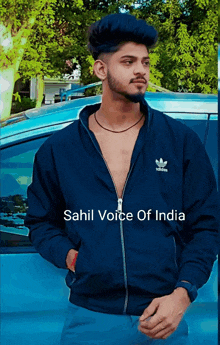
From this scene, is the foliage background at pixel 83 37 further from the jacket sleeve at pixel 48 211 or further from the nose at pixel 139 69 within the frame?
the jacket sleeve at pixel 48 211

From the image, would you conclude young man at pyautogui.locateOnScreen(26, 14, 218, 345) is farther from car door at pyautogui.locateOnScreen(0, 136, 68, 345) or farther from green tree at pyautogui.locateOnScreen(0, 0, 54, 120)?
green tree at pyautogui.locateOnScreen(0, 0, 54, 120)

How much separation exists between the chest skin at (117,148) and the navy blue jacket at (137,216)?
0.03 m

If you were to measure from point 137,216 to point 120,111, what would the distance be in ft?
1.29

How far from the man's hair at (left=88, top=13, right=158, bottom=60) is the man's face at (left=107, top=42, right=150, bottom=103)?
2cm

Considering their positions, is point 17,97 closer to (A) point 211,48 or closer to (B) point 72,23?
(B) point 72,23

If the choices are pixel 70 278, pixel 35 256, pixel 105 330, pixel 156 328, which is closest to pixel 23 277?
pixel 35 256

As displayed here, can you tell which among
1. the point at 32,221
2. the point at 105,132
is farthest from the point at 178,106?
the point at 32,221

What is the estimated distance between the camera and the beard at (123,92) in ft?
6.36

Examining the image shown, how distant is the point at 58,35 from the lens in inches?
106

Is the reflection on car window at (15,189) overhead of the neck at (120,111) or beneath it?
beneath

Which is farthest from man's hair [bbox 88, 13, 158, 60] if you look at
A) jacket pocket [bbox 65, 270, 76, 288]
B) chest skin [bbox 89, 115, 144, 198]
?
jacket pocket [bbox 65, 270, 76, 288]

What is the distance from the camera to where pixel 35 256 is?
2.17 meters

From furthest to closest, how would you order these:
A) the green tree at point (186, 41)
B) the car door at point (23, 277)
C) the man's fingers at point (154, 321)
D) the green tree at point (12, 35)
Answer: the green tree at point (12, 35) → the green tree at point (186, 41) → the car door at point (23, 277) → the man's fingers at point (154, 321)

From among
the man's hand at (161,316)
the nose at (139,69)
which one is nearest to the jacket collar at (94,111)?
the nose at (139,69)
